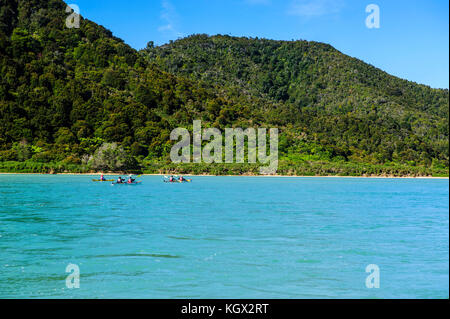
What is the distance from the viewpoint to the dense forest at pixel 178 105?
8262 cm

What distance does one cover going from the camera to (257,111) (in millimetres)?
123125

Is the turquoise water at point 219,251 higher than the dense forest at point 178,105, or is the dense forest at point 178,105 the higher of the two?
the dense forest at point 178,105

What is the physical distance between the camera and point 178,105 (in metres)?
109

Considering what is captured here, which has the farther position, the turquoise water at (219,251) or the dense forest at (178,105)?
the dense forest at (178,105)

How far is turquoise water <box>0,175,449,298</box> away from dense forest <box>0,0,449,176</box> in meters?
46.7

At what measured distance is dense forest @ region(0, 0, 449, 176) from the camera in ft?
271

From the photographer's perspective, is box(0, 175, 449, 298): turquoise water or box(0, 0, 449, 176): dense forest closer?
box(0, 175, 449, 298): turquoise water

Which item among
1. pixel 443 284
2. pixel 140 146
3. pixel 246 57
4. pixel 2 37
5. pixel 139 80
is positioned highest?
pixel 246 57

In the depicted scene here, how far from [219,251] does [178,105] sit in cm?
9412

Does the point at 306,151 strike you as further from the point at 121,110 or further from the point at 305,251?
the point at 305,251

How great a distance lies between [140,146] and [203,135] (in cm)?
1466

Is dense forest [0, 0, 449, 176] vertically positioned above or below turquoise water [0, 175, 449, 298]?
above

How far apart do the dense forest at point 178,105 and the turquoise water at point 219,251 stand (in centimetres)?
4668
